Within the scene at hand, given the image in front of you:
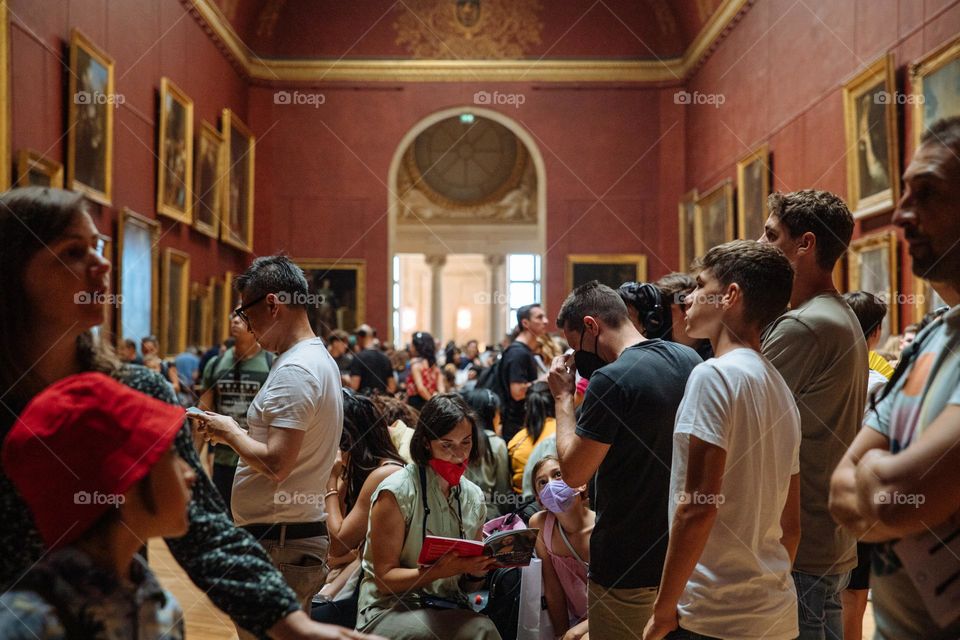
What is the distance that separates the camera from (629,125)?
20.4m

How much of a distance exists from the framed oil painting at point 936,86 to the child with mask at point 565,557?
5.94 m

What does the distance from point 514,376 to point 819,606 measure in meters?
4.52

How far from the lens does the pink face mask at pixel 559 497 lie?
14.3 feet

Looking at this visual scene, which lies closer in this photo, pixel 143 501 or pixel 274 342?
pixel 143 501

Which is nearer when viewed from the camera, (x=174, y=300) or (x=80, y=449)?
(x=80, y=449)

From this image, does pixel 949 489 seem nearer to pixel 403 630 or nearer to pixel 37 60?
pixel 403 630

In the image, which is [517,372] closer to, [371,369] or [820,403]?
[371,369]

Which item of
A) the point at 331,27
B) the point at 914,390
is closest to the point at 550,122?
the point at 331,27

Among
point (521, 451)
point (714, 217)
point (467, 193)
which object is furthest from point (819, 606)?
point (467, 193)

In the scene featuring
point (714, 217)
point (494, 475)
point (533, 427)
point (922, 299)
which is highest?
point (714, 217)

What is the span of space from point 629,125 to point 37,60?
13513 mm

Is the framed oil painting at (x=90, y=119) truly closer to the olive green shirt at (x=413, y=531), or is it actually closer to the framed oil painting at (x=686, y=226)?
the olive green shirt at (x=413, y=531)

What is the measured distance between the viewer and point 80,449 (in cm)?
156

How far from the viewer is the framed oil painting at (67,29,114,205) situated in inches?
417
